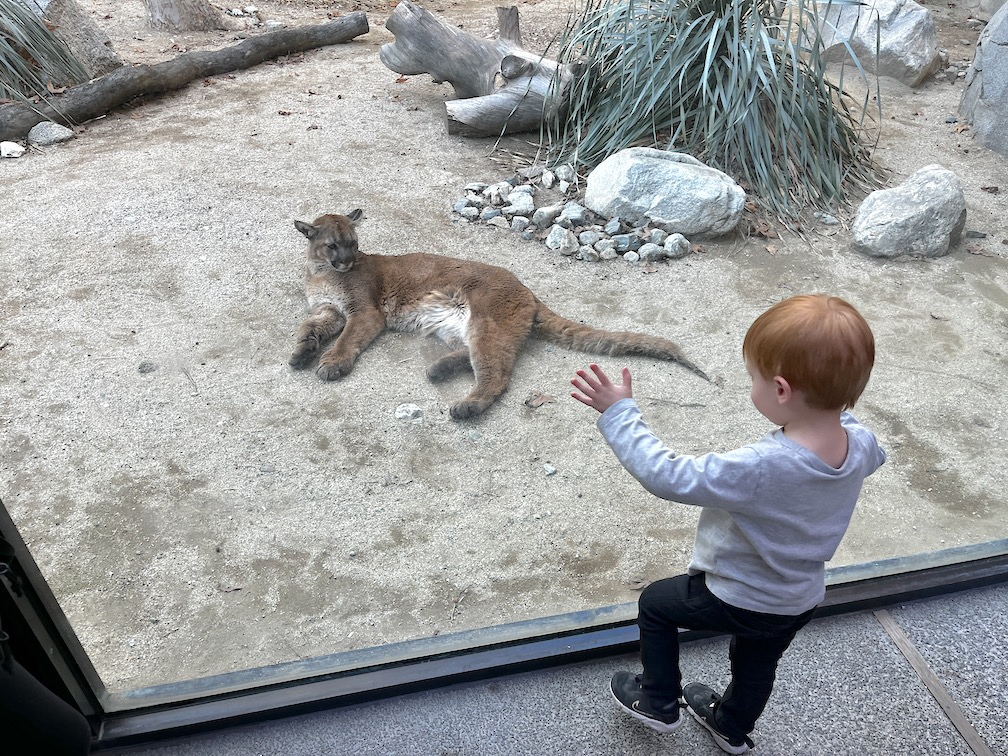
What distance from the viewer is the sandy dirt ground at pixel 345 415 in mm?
2449

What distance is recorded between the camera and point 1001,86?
591cm

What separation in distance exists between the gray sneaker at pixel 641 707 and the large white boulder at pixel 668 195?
3.16m

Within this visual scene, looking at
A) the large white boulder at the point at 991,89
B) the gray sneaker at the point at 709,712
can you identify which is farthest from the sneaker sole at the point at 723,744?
the large white boulder at the point at 991,89

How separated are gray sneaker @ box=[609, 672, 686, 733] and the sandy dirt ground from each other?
34 centimetres

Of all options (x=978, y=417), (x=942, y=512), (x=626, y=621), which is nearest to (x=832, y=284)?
(x=978, y=417)

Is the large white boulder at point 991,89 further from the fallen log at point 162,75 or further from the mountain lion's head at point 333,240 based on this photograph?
the fallen log at point 162,75

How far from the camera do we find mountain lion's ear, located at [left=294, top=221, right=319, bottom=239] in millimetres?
3992

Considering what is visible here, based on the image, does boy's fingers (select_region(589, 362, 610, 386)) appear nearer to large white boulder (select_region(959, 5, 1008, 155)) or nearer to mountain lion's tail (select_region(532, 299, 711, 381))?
mountain lion's tail (select_region(532, 299, 711, 381))

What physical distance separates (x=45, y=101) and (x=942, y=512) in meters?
6.59

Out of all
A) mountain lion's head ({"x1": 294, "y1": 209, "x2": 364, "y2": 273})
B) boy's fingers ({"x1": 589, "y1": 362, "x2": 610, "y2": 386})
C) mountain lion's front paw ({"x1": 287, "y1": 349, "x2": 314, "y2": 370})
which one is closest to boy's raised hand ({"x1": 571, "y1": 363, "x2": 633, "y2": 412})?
boy's fingers ({"x1": 589, "y1": 362, "x2": 610, "y2": 386})

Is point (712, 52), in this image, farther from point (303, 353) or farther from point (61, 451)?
point (61, 451)

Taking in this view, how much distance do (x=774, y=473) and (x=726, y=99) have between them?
14.0 feet

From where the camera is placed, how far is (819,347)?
1398 millimetres

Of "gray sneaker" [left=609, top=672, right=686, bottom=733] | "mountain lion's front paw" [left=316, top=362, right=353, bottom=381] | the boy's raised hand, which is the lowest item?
"gray sneaker" [left=609, top=672, right=686, bottom=733]
